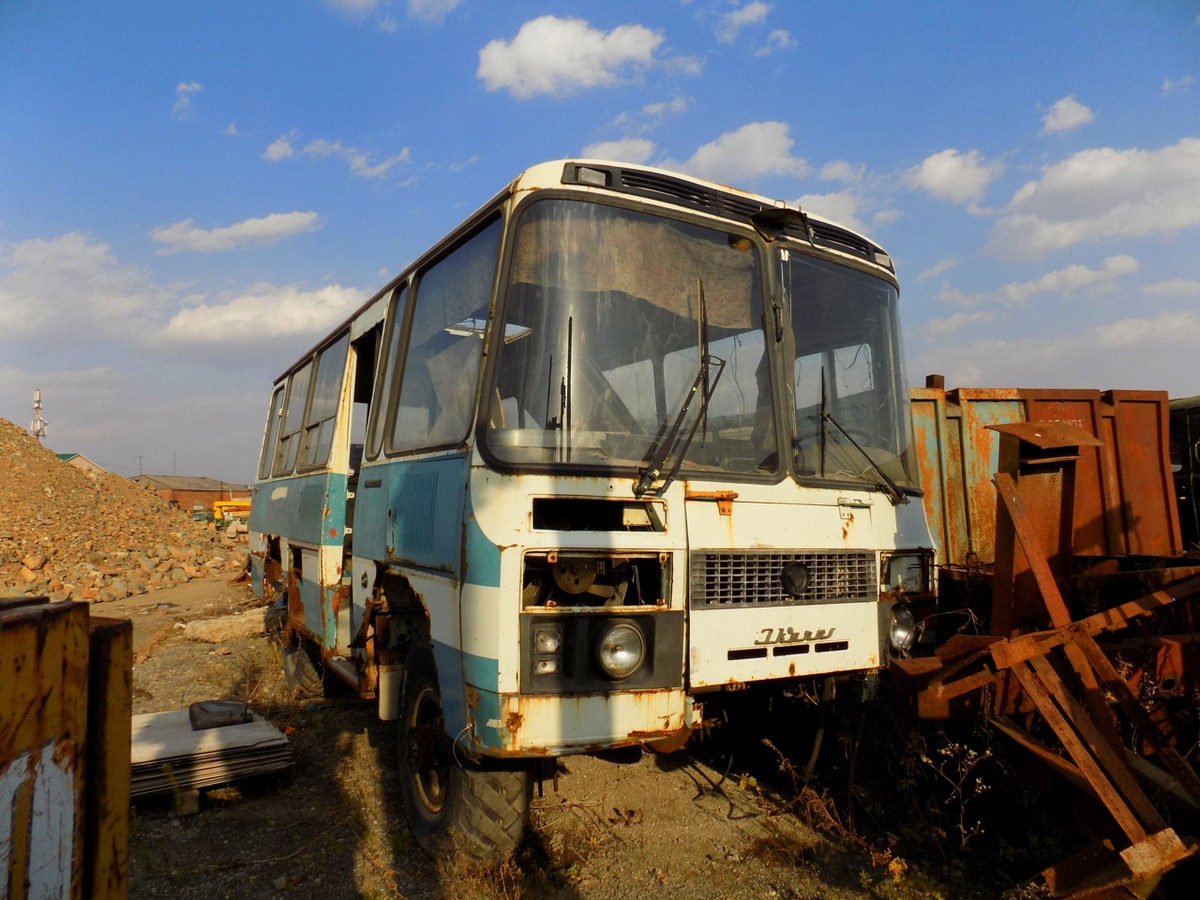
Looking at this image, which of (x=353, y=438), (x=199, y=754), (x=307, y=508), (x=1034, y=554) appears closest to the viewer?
(x=1034, y=554)

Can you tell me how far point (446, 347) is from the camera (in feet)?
13.1

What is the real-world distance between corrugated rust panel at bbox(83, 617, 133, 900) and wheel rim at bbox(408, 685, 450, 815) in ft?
6.98

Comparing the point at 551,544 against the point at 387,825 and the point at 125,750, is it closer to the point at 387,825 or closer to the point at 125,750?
the point at 125,750

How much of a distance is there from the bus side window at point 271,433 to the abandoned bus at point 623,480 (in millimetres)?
4542

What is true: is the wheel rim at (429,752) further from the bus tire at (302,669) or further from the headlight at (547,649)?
the bus tire at (302,669)

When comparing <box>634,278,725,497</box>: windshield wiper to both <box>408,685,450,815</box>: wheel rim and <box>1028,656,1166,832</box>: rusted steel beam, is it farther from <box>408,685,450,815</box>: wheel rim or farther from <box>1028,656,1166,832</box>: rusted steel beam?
<box>1028,656,1166,832</box>: rusted steel beam

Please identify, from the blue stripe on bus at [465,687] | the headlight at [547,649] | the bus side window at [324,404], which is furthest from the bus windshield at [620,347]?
the bus side window at [324,404]

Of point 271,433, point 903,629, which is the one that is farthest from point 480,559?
point 271,433

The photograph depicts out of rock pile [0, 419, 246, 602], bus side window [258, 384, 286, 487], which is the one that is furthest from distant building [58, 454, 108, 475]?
bus side window [258, 384, 286, 487]

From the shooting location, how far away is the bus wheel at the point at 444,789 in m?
3.33

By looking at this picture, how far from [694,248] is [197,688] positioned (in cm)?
623

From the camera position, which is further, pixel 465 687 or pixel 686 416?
pixel 686 416

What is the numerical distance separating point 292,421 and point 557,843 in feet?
16.5

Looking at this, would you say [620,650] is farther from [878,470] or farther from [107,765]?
[107,765]
